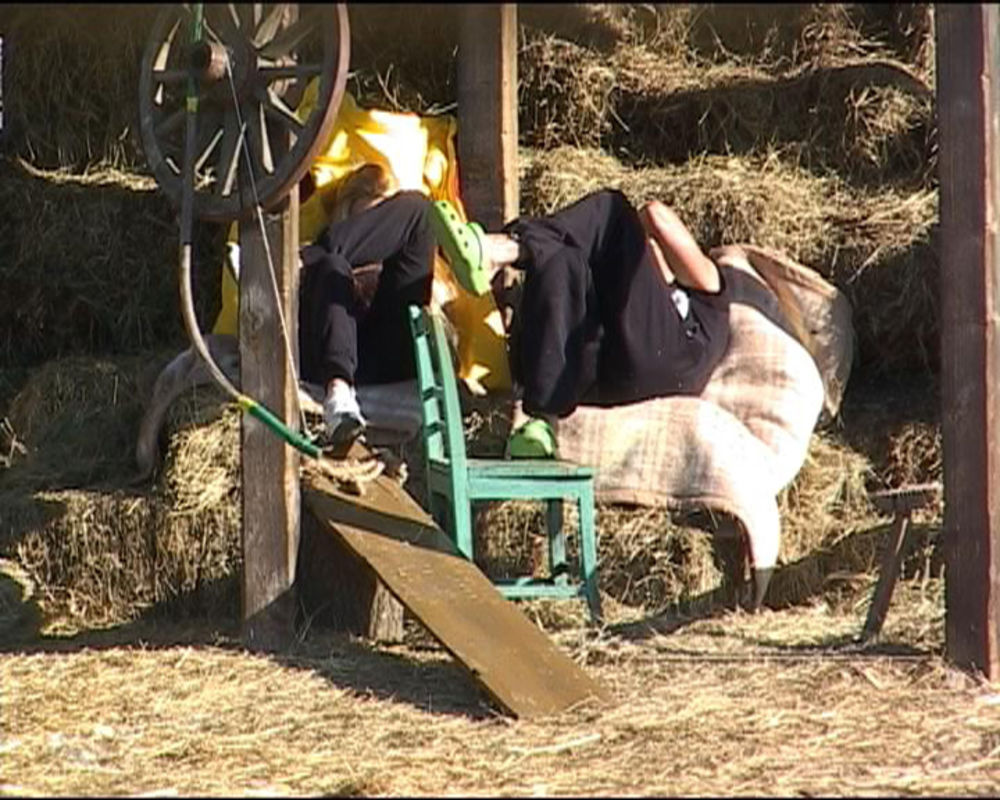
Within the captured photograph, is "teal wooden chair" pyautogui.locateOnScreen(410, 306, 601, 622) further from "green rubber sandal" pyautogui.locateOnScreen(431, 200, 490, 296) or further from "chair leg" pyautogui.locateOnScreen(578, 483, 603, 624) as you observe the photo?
"green rubber sandal" pyautogui.locateOnScreen(431, 200, 490, 296)

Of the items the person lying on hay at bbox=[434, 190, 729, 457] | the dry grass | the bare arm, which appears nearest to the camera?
the dry grass

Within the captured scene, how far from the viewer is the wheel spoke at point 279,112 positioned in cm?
610

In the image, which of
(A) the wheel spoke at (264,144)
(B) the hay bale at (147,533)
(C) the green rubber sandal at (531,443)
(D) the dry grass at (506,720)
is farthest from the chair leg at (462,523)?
(A) the wheel spoke at (264,144)

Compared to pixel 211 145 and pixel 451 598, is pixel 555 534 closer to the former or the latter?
pixel 451 598

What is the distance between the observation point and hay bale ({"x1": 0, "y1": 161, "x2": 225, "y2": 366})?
803 cm

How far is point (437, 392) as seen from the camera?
6480 millimetres

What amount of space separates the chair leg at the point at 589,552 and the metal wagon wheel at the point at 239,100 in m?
1.28

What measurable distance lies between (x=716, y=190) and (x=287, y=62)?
200 centimetres

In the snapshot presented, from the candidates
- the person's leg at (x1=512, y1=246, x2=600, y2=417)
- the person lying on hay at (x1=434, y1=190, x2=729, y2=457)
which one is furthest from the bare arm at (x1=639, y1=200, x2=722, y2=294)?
the person's leg at (x1=512, y1=246, x2=600, y2=417)

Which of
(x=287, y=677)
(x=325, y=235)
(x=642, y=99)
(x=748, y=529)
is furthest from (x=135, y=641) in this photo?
(x=642, y=99)

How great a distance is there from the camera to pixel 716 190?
302 inches

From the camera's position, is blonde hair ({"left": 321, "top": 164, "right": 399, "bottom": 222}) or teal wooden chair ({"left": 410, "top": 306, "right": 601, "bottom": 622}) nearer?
teal wooden chair ({"left": 410, "top": 306, "right": 601, "bottom": 622})

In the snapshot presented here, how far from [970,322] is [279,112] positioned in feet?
6.34

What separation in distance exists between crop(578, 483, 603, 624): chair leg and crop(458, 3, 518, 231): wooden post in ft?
4.16
